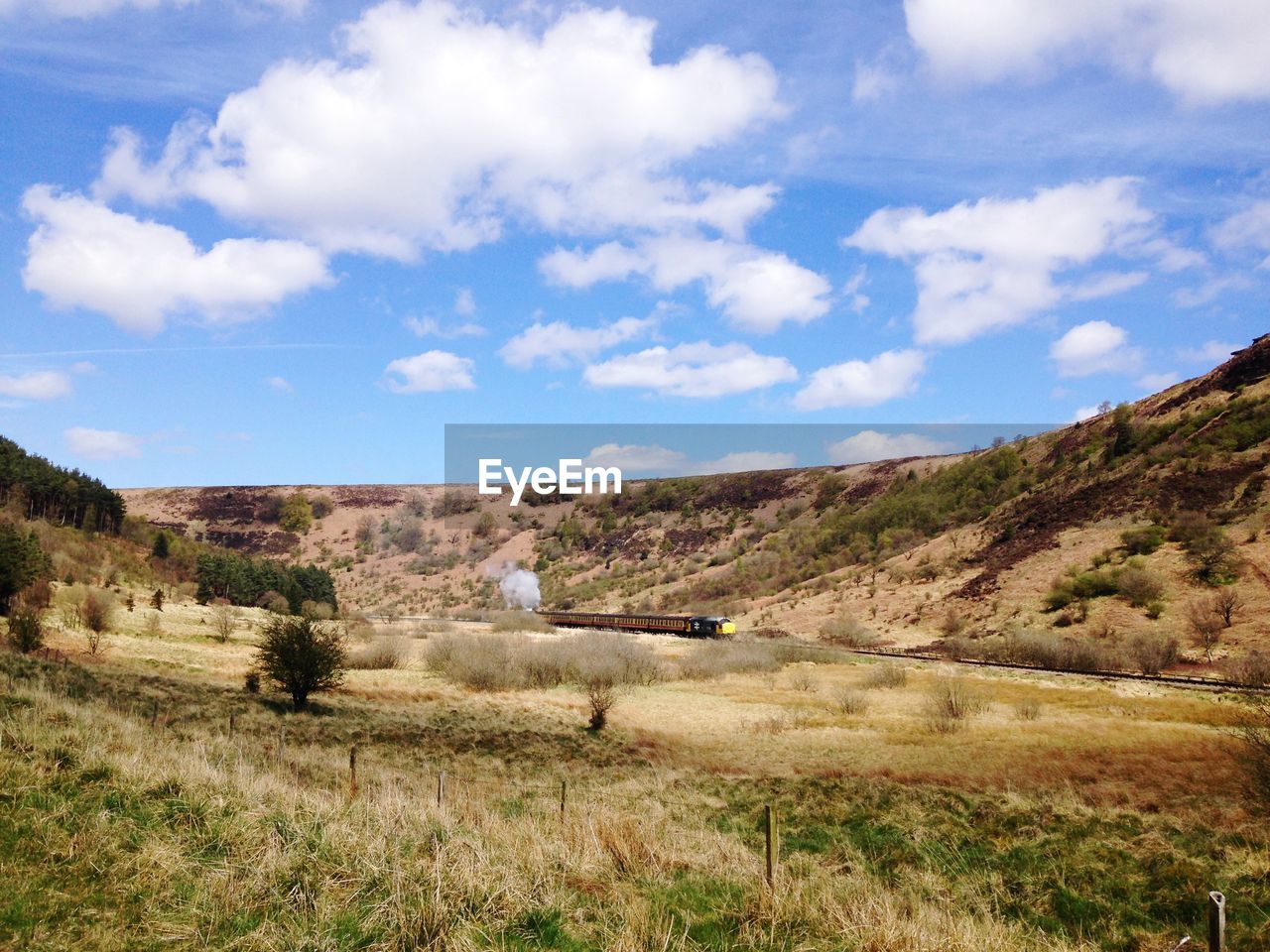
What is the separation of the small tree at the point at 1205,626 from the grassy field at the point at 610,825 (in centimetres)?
1065

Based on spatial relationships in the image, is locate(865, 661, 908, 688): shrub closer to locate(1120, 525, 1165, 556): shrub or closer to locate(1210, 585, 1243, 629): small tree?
locate(1210, 585, 1243, 629): small tree

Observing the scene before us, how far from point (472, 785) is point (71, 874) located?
1011 cm

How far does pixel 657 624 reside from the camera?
61.8m

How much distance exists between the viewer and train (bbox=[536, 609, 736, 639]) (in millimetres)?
56625

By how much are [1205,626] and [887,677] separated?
1544cm

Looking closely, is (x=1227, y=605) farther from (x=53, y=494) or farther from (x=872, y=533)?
(x=53, y=494)

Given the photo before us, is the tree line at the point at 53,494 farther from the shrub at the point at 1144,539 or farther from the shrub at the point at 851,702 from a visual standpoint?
the shrub at the point at 1144,539

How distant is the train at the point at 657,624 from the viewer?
186ft

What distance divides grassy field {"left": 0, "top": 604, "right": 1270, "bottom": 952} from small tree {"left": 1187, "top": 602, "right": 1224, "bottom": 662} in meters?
10.7

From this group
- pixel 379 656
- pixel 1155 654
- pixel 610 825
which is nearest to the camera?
pixel 610 825

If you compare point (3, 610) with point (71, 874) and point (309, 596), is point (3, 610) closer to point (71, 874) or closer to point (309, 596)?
point (309, 596)

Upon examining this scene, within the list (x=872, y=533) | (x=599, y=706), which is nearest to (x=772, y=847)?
(x=599, y=706)

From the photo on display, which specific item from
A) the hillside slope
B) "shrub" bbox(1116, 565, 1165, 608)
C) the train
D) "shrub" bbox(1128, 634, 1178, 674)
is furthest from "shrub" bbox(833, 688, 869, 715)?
the train

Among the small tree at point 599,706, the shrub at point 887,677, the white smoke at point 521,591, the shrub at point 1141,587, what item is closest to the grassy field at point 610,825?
the small tree at point 599,706
